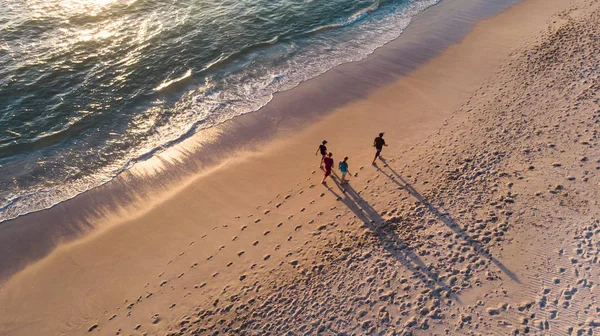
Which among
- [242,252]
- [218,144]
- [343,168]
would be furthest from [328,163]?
[218,144]

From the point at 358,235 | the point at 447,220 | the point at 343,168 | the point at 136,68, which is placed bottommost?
the point at 358,235

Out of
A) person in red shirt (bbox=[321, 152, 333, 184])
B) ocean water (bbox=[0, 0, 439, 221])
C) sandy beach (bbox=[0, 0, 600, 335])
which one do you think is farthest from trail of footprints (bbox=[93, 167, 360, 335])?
ocean water (bbox=[0, 0, 439, 221])

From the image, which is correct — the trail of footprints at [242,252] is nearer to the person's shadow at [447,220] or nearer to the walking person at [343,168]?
the walking person at [343,168]

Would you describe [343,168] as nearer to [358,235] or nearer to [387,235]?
[358,235]

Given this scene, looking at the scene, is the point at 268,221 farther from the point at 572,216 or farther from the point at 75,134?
the point at 75,134

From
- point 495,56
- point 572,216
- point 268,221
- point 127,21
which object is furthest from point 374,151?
point 127,21

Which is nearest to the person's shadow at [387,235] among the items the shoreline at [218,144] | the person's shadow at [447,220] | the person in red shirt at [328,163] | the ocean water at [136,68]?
the person in red shirt at [328,163]
